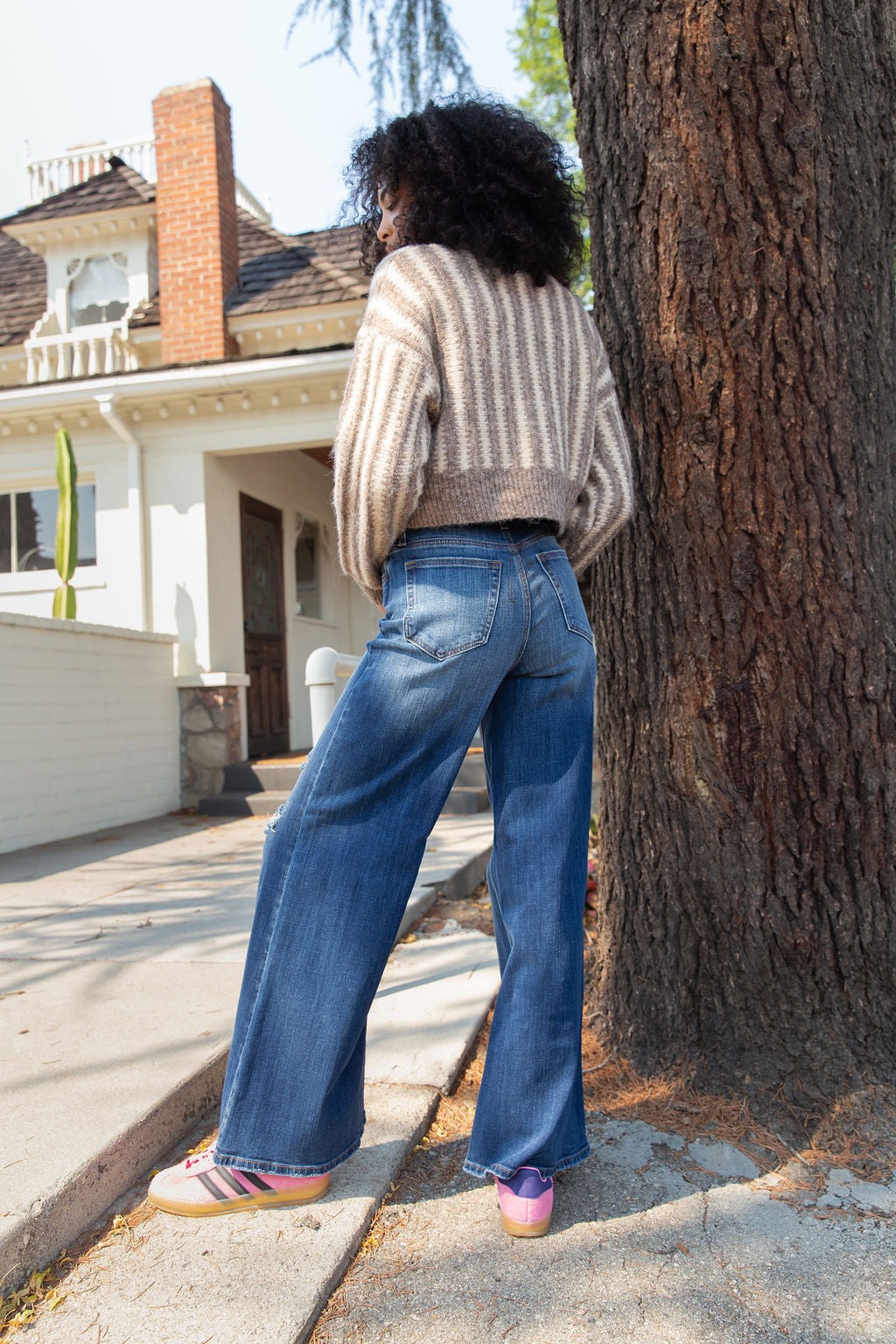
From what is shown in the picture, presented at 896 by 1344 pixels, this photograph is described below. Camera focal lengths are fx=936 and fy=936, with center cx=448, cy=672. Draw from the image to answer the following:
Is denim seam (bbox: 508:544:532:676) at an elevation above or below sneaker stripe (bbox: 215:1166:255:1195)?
above

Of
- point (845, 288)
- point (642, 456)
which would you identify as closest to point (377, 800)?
point (642, 456)

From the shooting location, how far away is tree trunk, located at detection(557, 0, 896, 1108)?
1.84 metres

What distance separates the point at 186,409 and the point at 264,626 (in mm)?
2110

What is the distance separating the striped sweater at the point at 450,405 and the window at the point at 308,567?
8.23m

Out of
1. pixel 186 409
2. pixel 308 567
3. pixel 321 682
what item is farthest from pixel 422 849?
pixel 308 567

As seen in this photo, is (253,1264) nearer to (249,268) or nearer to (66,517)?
(66,517)

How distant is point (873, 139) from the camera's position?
1.94 meters

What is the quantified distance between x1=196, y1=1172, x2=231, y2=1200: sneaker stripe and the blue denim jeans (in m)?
0.09

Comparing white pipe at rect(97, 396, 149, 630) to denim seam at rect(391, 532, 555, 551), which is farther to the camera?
white pipe at rect(97, 396, 149, 630)

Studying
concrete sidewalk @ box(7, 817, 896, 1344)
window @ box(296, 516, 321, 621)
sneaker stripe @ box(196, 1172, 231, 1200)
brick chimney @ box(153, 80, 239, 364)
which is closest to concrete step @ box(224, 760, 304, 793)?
window @ box(296, 516, 321, 621)

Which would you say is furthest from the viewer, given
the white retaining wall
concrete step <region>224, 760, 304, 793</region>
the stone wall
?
the stone wall

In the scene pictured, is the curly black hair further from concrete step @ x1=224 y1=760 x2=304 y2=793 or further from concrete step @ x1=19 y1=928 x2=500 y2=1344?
concrete step @ x1=224 y1=760 x2=304 y2=793

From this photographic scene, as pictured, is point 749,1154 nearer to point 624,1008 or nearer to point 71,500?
point 624,1008

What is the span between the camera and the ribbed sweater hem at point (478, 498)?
1539mm
